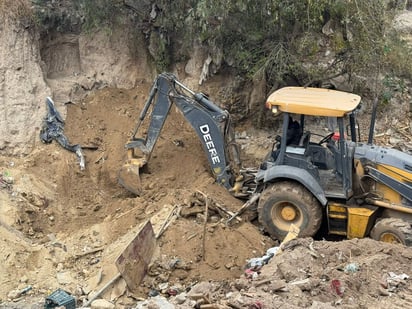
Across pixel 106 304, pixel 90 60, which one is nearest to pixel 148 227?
pixel 106 304

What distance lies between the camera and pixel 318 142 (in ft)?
31.1

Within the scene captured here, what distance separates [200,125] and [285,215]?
2280 mm

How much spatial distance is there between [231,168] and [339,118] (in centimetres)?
256

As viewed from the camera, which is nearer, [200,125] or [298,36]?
[200,125]

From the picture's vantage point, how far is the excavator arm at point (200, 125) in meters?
10.6

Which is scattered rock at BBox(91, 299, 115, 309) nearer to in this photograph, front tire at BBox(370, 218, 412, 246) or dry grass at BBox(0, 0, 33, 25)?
front tire at BBox(370, 218, 412, 246)

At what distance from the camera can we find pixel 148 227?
8.83 m

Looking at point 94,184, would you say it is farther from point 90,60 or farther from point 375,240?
point 375,240

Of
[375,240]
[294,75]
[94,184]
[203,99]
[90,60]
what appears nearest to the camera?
[375,240]

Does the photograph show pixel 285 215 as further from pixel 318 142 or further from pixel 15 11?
pixel 15 11

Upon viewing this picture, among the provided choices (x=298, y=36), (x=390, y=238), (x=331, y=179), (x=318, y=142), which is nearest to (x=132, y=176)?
(x=318, y=142)

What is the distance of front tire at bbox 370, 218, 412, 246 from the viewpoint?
8.59 metres

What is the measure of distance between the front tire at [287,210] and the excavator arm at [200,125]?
48.0 inches

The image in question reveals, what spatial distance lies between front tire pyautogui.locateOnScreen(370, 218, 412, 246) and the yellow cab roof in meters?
1.69
